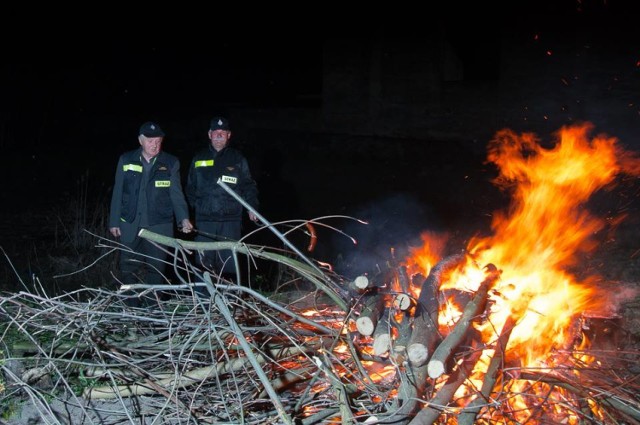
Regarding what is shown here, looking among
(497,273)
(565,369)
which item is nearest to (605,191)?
(497,273)

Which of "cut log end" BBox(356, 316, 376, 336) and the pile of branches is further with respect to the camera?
"cut log end" BBox(356, 316, 376, 336)

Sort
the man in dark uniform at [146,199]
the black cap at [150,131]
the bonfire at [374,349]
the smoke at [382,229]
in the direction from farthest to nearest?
the smoke at [382,229] < the man in dark uniform at [146,199] < the black cap at [150,131] < the bonfire at [374,349]

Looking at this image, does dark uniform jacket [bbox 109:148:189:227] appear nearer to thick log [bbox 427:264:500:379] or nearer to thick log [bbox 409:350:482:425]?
thick log [bbox 427:264:500:379]

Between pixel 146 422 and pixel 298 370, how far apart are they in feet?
3.17

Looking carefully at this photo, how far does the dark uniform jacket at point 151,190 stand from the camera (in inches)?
234

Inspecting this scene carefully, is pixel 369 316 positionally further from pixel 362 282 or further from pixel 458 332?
pixel 458 332

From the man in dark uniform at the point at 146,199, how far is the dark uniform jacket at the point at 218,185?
0.32 meters

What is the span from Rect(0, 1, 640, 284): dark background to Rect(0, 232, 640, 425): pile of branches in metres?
2.07

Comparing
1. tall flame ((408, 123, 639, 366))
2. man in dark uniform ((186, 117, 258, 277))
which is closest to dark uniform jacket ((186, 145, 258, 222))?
man in dark uniform ((186, 117, 258, 277))

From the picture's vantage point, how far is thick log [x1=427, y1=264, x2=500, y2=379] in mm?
3664

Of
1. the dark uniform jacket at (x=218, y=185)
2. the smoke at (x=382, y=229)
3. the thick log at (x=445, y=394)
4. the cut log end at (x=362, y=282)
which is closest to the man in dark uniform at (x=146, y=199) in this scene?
the dark uniform jacket at (x=218, y=185)

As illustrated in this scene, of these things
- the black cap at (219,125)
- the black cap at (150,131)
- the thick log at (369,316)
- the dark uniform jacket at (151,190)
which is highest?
the black cap at (219,125)

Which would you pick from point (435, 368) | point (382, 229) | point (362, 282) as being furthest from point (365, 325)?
point (382, 229)

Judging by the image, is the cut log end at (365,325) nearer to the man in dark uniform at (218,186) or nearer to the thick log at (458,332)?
the thick log at (458,332)
